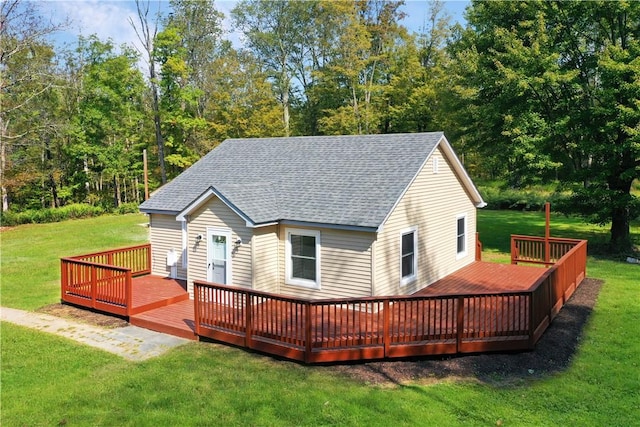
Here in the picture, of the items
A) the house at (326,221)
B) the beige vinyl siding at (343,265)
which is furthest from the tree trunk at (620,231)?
the beige vinyl siding at (343,265)

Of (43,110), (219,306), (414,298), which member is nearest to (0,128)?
(43,110)

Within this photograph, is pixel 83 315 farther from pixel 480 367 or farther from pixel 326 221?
pixel 480 367

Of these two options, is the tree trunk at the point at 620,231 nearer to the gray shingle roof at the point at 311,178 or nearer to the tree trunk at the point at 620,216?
the tree trunk at the point at 620,216

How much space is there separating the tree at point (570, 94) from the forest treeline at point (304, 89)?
85 mm

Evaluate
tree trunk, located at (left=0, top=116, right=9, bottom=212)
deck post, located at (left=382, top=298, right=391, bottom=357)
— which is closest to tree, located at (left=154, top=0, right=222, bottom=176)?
tree trunk, located at (left=0, top=116, right=9, bottom=212)

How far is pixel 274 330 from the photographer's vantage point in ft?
31.7

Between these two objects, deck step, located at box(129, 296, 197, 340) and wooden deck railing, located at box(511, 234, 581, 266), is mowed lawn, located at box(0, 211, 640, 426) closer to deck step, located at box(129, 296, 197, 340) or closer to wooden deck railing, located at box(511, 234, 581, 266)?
deck step, located at box(129, 296, 197, 340)

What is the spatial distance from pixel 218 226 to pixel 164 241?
3843 millimetres

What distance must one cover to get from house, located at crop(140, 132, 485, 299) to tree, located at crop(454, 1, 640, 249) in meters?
6.46

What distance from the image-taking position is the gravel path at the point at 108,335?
382 inches

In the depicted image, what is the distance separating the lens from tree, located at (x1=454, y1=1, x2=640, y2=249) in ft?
58.3

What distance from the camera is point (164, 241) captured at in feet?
49.8

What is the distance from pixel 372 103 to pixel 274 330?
1244 inches

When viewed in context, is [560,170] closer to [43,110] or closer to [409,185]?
[409,185]
